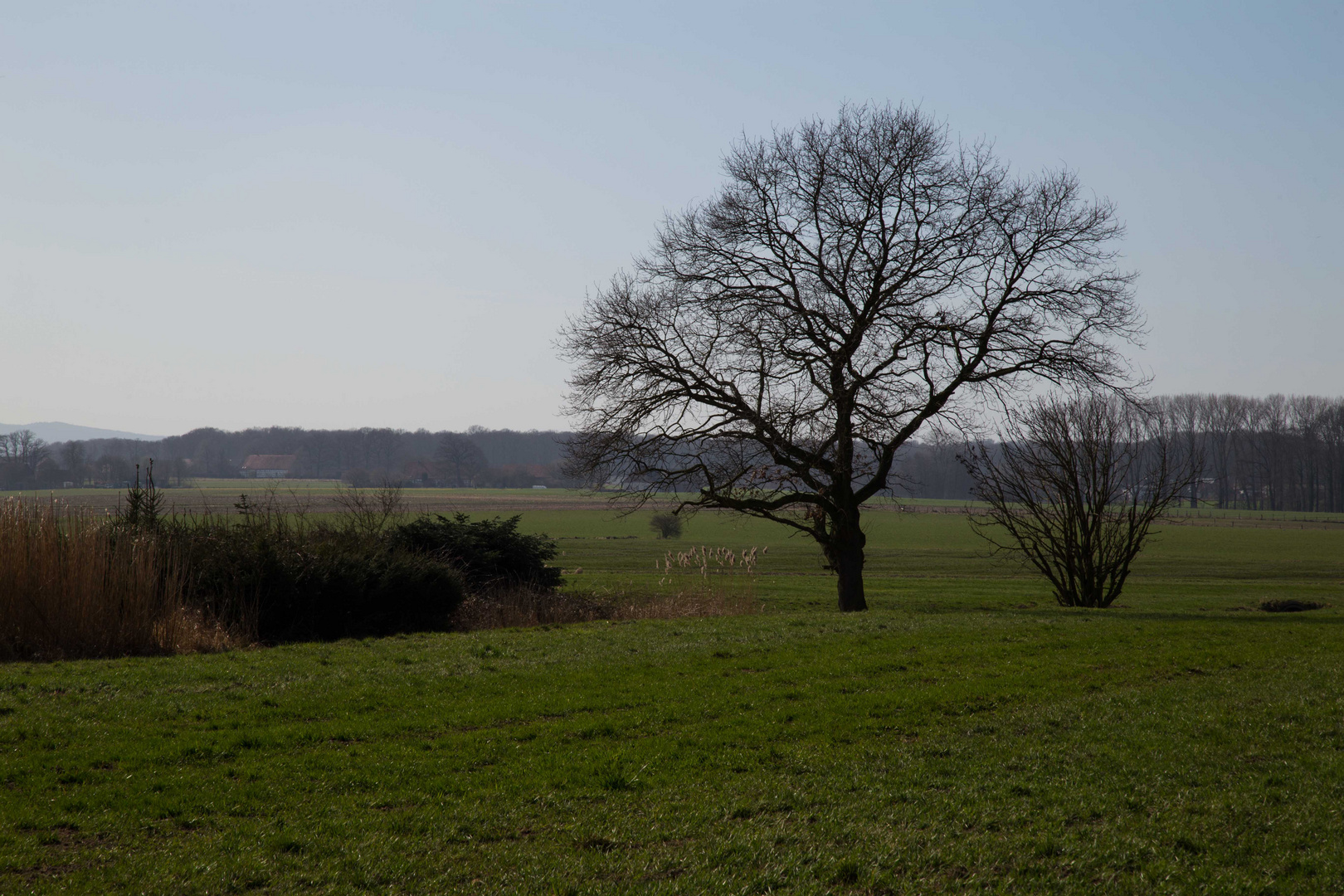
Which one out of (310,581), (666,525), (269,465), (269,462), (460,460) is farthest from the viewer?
(269,462)

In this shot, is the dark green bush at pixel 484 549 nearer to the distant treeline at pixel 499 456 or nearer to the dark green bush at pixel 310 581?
the dark green bush at pixel 310 581

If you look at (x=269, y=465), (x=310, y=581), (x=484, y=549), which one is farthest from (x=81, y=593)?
(x=269, y=465)

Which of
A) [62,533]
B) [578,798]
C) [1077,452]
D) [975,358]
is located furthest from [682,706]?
[1077,452]

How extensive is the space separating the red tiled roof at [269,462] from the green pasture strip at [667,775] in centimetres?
15176

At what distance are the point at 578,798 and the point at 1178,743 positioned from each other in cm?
485

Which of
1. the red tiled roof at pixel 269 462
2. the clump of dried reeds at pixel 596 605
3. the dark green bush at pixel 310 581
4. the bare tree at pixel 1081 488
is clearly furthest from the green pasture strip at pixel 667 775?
the red tiled roof at pixel 269 462

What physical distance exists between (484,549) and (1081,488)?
14.8m

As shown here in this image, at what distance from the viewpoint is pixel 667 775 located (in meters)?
6.23

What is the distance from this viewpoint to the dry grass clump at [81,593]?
1100cm

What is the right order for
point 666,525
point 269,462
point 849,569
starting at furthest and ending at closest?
point 269,462 < point 666,525 < point 849,569

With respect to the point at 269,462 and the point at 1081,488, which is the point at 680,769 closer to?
the point at 1081,488

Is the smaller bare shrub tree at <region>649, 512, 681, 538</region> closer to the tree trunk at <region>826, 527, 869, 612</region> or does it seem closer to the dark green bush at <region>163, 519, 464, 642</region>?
the tree trunk at <region>826, 527, 869, 612</region>

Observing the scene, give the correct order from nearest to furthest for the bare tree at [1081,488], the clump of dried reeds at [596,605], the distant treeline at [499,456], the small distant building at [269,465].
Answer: the clump of dried reeds at [596,605] → the bare tree at [1081,488] → the distant treeline at [499,456] → the small distant building at [269,465]

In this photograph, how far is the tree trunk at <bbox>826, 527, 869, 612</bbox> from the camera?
65.6 ft
